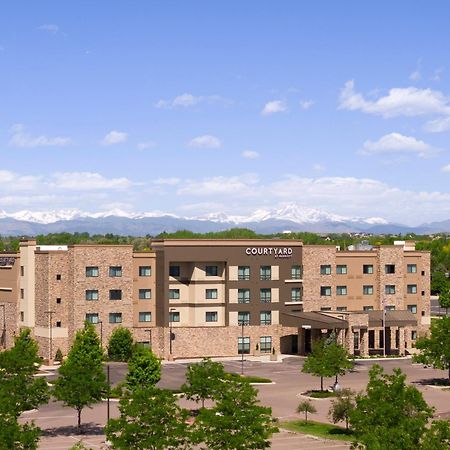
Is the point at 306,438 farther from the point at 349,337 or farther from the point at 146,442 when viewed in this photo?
the point at 349,337

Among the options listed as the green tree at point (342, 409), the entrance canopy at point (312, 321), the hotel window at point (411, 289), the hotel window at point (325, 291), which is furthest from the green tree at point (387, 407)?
the hotel window at point (411, 289)

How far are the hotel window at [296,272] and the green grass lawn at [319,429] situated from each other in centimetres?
5199

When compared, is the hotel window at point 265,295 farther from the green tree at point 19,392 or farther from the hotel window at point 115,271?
the green tree at point 19,392

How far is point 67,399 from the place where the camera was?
241ft

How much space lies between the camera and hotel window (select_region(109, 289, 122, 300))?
124 metres

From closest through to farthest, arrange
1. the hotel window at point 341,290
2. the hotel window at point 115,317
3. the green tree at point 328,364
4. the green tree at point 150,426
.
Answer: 1. the green tree at point 150,426
2. the green tree at point 328,364
3. the hotel window at point 115,317
4. the hotel window at point 341,290

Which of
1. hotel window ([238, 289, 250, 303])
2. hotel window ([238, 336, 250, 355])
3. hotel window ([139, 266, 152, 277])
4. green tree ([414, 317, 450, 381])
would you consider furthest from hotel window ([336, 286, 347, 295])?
green tree ([414, 317, 450, 381])

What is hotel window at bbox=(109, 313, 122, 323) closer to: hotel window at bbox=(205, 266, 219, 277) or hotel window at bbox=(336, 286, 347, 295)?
hotel window at bbox=(205, 266, 219, 277)

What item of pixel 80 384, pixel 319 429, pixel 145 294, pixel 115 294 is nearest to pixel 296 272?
pixel 145 294

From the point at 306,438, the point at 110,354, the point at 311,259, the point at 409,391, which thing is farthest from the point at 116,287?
the point at 409,391

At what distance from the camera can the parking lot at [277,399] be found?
A: 71438 millimetres

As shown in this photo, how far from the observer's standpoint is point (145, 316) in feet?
414

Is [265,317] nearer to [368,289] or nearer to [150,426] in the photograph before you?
[368,289]

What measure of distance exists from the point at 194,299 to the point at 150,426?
6928 cm
